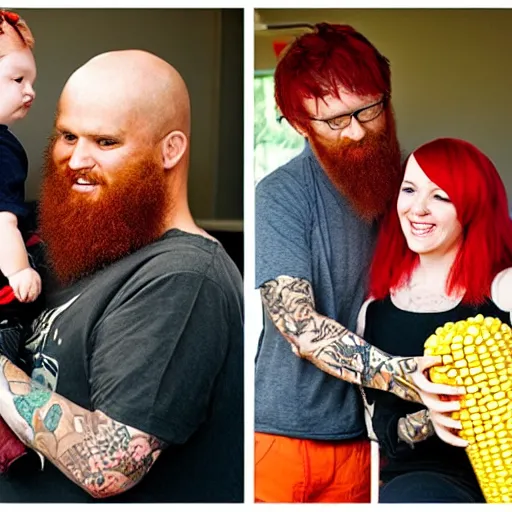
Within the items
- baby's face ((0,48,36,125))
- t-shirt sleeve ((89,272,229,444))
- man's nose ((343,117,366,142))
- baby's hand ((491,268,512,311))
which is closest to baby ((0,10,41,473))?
baby's face ((0,48,36,125))

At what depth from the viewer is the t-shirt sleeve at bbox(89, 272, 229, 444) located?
250cm

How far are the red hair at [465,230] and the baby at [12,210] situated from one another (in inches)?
40.0

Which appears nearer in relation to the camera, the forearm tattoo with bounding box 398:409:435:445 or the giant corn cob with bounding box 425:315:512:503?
the giant corn cob with bounding box 425:315:512:503

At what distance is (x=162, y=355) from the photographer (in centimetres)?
253

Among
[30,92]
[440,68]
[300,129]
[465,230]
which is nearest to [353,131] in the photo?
[300,129]

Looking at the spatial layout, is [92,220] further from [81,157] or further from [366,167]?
[366,167]

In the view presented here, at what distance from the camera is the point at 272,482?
8.50 ft

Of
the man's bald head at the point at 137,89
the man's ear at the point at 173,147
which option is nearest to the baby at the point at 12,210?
the man's bald head at the point at 137,89

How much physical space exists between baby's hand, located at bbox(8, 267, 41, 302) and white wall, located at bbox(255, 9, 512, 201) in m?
0.90

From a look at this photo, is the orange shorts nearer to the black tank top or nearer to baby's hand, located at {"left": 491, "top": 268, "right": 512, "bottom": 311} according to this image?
the black tank top

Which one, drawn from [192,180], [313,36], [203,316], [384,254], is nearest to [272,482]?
[203,316]

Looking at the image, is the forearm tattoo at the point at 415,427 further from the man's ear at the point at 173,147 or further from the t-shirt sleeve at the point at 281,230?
the man's ear at the point at 173,147

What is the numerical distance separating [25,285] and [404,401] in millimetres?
1132

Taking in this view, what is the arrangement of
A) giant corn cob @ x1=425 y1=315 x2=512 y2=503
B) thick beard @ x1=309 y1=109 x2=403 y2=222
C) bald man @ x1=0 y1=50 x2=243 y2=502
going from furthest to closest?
thick beard @ x1=309 y1=109 x2=403 y2=222, bald man @ x1=0 y1=50 x2=243 y2=502, giant corn cob @ x1=425 y1=315 x2=512 y2=503
